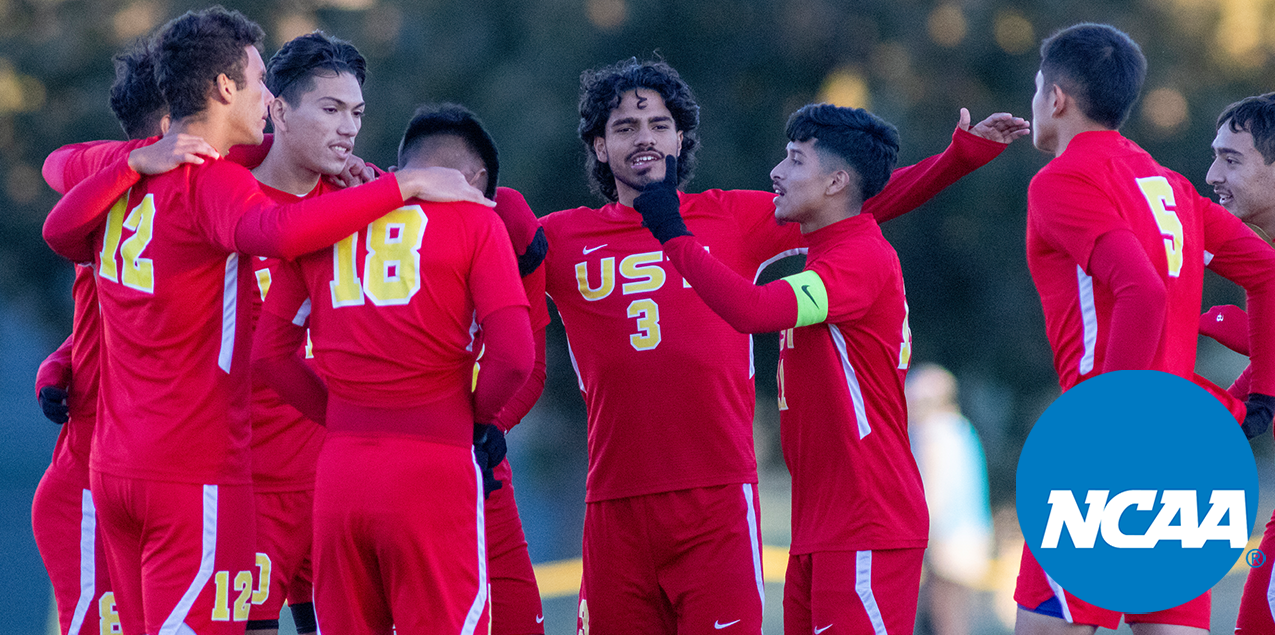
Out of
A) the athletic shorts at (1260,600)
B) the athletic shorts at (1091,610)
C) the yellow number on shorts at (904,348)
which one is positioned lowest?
the athletic shorts at (1260,600)

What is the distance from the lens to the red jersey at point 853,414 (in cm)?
444

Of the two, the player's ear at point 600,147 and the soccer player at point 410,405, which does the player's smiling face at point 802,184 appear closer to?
the player's ear at point 600,147

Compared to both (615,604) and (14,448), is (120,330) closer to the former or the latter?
(615,604)

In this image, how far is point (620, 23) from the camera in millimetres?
10969

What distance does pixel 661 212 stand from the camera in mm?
4633

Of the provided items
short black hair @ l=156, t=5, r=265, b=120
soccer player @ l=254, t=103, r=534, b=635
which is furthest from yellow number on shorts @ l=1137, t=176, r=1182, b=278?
short black hair @ l=156, t=5, r=265, b=120

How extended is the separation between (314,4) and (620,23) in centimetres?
288

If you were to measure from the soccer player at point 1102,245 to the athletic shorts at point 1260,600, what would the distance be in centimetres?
90

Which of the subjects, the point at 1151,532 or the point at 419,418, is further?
the point at 1151,532

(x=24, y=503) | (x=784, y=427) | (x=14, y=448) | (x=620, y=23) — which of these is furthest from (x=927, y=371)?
(x=14, y=448)

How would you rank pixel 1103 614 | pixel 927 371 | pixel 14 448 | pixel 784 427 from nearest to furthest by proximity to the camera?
1. pixel 1103 614
2. pixel 784 427
3. pixel 927 371
4. pixel 14 448

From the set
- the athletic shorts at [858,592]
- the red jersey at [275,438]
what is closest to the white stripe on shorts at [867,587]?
the athletic shorts at [858,592]

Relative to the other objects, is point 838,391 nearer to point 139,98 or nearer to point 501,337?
point 501,337

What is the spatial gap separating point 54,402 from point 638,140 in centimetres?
255
